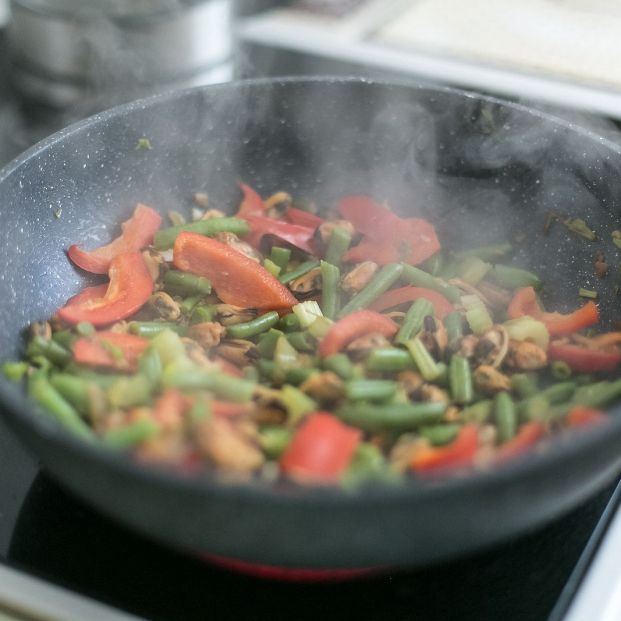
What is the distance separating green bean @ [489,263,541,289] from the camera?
68.6 inches

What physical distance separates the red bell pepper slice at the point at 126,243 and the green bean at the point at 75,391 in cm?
45

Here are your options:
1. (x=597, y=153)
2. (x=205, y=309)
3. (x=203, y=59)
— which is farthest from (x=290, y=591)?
(x=203, y=59)

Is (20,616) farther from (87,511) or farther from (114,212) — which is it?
(114,212)

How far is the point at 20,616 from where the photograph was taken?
3.84 feet

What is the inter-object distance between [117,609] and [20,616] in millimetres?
148

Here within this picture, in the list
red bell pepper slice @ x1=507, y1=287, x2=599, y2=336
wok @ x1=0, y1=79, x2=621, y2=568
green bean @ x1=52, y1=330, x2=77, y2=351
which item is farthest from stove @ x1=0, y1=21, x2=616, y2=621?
red bell pepper slice @ x1=507, y1=287, x2=599, y2=336

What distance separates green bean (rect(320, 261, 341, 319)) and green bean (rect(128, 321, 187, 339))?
0.99ft

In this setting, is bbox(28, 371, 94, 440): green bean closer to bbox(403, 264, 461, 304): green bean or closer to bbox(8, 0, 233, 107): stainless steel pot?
bbox(403, 264, 461, 304): green bean

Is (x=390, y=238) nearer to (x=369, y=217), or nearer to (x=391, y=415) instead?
(x=369, y=217)

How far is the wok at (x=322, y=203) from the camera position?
92 centimetres

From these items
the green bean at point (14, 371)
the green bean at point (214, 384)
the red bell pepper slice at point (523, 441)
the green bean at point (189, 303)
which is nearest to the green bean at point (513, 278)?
the red bell pepper slice at point (523, 441)

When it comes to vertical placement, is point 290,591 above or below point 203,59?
below

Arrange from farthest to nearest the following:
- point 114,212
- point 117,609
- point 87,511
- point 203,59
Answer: point 203,59 < point 114,212 < point 87,511 < point 117,609

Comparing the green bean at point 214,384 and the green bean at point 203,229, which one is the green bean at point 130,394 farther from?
the green bean at point 203,229
